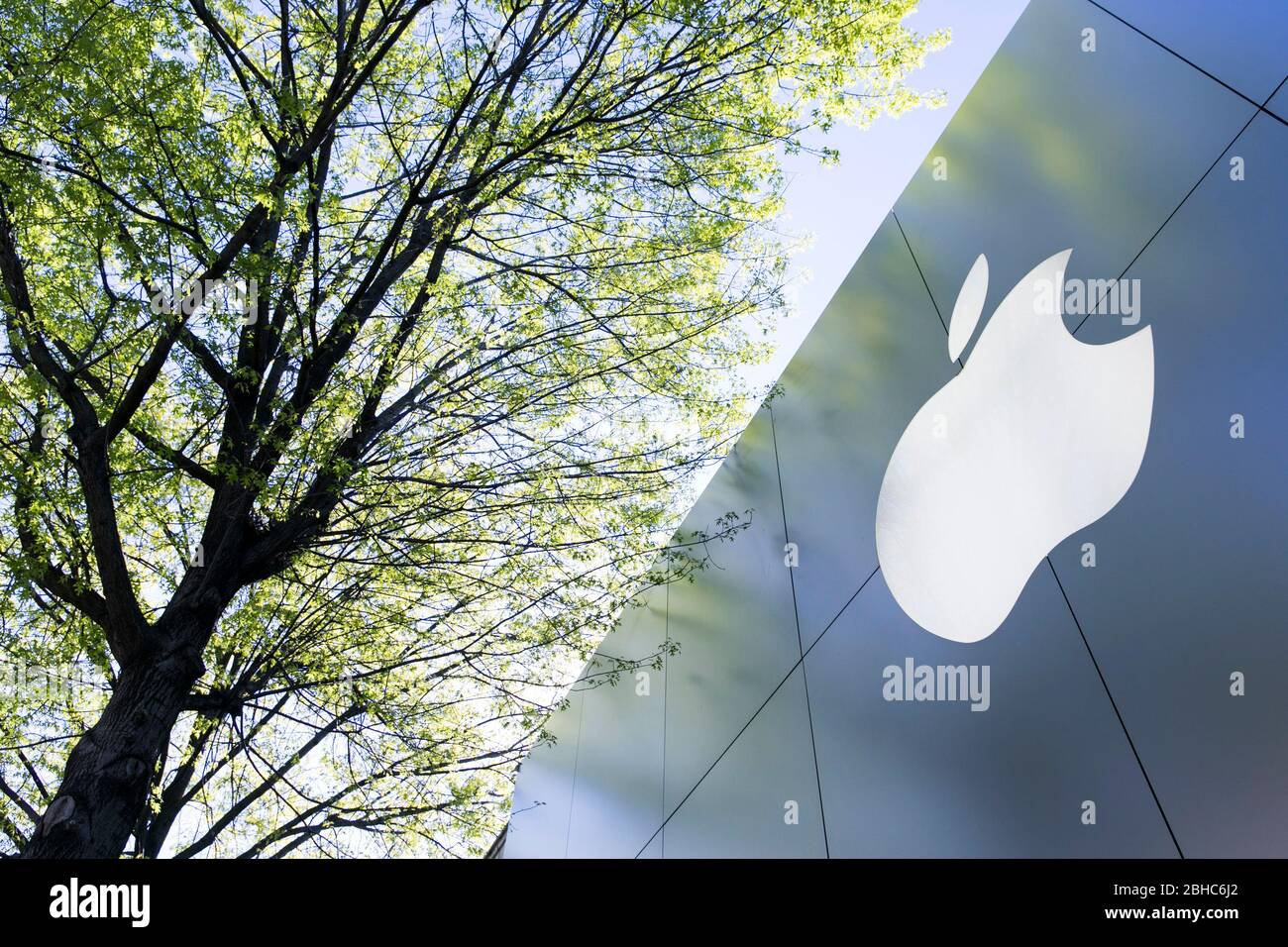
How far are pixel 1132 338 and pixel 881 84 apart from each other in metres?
4.57

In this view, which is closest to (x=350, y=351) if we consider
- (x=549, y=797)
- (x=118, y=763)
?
(x=118, y=763)

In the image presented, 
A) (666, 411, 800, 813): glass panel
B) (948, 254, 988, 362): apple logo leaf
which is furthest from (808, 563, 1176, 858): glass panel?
(948, 254, 988, 362): apple logo leaf

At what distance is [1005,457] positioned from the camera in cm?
371

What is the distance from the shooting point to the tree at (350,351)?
18.4 ft

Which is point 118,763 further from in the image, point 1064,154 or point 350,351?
point 1064,154

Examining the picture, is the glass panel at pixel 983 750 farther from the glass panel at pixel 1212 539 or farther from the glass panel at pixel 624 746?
the glass panel at pixel 624 746

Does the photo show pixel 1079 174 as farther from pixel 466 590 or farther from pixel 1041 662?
pixel 466 590

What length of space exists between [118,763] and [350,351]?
3.57 metres

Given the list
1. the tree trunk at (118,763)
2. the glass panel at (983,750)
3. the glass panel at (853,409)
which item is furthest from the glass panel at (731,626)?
the tree trunk at (118,763)

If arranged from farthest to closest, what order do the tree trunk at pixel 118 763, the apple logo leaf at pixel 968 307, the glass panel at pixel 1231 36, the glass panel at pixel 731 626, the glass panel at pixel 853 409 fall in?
1. the glass panel at pixel 731 626
2. the tree trunk at pixel 118 763
3. the glass panel at pixel 853 409
4. the apple logo leaf at pixel 968 307
5. the glass panel at pixel 1231 36

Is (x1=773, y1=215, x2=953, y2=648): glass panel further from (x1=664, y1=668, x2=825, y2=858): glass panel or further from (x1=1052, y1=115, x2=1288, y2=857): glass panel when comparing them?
(x1=1052, y1=115, x2=1288, y2=857): glass panel

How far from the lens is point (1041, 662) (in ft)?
10.6

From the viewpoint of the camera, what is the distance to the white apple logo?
10.2 feet
